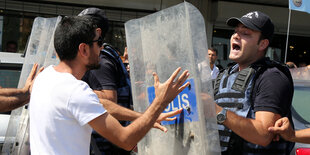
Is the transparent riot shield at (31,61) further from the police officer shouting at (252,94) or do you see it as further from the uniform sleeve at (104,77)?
the police officer shouting at (252,94)

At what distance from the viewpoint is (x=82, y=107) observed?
175 centimetres

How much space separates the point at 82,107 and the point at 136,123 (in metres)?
0.27

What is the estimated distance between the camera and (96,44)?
203cm

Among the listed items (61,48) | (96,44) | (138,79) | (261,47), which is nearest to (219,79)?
(261,47)

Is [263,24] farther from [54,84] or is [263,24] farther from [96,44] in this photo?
[54,84]

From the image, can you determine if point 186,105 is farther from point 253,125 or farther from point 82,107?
point 82,107

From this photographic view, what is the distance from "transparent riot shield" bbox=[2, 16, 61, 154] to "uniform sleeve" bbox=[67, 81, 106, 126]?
132 cm

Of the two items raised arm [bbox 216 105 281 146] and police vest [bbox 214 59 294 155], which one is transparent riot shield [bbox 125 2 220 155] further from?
police vest [bbox 214 59 294 155]

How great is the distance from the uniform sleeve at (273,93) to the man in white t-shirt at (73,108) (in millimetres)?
511

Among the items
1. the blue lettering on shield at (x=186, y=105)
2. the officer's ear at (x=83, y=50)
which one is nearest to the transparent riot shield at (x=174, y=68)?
the blue lettering on shield at (x=186, y=105)

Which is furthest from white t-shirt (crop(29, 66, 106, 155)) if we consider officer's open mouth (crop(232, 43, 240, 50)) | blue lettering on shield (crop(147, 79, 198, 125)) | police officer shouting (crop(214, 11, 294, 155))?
officer's open mouth (crop(232, 43, 240, 50))

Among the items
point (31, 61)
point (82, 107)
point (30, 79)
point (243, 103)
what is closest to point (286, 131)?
point (243, 103)

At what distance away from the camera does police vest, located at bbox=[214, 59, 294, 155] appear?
2.30 meters

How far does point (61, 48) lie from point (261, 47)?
1251 mm
